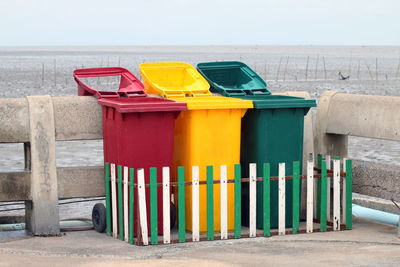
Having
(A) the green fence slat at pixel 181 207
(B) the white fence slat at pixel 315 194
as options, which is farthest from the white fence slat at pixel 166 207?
(B) the white fence slat at pixel 315 194

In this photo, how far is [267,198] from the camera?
7.64 metres

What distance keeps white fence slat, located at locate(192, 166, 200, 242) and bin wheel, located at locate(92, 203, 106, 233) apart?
0.99m

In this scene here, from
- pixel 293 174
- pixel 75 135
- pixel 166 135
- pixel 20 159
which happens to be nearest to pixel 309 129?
pixel 293 174

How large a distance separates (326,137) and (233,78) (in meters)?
1.19

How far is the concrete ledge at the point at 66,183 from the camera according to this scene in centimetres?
771

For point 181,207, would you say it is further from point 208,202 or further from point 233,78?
point 233,78

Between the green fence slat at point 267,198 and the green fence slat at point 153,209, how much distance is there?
3.41 feet

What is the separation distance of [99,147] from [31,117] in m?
9.01

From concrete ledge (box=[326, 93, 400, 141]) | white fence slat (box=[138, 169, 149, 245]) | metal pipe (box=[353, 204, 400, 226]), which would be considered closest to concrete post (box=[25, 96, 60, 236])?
white fence slat (box=[138, 169, 149, 245])

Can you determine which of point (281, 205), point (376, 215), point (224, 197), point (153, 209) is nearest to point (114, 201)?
point (153, 209)

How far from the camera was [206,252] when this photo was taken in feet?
22.5

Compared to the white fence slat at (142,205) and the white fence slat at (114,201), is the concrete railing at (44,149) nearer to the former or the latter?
the white fence slat at (114,201)

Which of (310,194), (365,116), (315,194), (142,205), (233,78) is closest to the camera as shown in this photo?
(142,205)

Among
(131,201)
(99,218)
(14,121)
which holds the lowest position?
(99,218)
